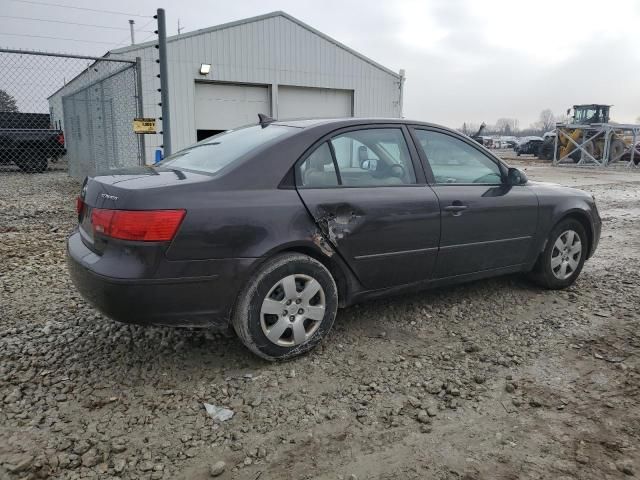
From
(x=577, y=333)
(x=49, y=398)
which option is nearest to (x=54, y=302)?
(x=49, y=398)

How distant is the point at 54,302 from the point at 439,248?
9.95ft

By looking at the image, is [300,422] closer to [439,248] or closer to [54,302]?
[439,248]

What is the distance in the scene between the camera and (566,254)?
15.0 ft

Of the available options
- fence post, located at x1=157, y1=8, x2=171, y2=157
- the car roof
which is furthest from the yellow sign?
the car roof

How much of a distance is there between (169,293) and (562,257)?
349cm

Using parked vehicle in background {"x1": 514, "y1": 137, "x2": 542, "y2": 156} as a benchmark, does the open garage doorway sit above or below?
above

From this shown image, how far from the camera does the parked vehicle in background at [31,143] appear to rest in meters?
13.2

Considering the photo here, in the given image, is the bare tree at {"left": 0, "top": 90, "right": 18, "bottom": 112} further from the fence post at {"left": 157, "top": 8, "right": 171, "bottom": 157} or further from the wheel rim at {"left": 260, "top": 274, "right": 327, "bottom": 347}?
the wheel rim at {"left": 260, "top": 274, "right": 327, "bottom": 347}

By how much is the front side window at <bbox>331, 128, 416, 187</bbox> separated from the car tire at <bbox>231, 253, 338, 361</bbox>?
667 mm

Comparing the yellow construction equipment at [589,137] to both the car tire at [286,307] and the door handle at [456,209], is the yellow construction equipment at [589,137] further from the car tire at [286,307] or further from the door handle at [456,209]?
the car tire at [286,307]

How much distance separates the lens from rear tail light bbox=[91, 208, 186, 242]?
262 cm

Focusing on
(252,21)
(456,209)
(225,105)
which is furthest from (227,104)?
(456,209)

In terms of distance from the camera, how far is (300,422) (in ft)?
8.40

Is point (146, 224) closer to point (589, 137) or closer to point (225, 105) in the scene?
point (225, 105)
